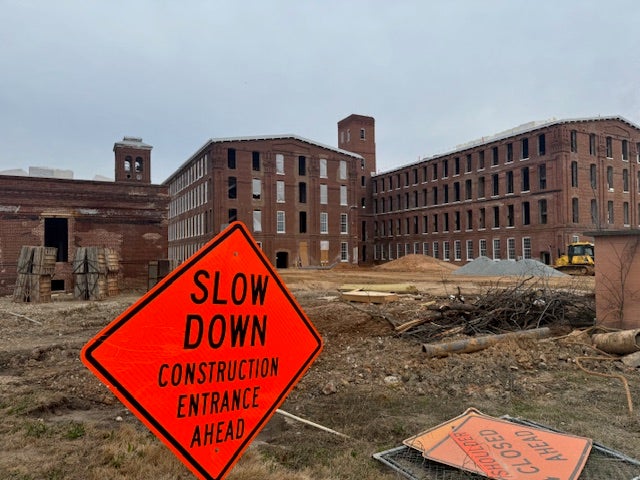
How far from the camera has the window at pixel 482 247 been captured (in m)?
53.1

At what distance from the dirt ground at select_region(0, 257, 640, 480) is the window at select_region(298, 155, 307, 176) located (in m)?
42.4

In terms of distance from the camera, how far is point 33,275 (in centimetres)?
1877

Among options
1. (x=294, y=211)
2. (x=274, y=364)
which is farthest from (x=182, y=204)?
(x=274, y=364)

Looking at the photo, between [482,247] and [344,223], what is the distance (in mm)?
16029

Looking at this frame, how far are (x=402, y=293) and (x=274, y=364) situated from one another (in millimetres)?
16001

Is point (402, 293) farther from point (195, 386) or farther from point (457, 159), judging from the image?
point (457, 159)

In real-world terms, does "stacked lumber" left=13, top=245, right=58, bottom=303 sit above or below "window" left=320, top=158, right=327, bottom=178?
below

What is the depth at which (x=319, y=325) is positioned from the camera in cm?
1171

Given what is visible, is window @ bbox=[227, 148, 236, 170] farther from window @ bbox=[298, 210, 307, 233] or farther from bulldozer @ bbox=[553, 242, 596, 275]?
bulldozer @ bbox=[553, 242, 596, 275]

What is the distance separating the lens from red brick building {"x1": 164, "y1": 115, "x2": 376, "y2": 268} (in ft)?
160

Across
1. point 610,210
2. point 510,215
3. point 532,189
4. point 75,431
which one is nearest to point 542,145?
point 532,189

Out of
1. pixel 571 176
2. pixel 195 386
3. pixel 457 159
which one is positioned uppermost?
pixel 457 159

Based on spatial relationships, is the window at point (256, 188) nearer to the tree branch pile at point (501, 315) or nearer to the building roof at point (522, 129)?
the building roof at point (522, 129)

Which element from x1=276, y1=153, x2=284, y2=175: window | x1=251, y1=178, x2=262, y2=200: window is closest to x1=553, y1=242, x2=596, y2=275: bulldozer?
x1=276, y1=153, x2=284, y2=175: window
